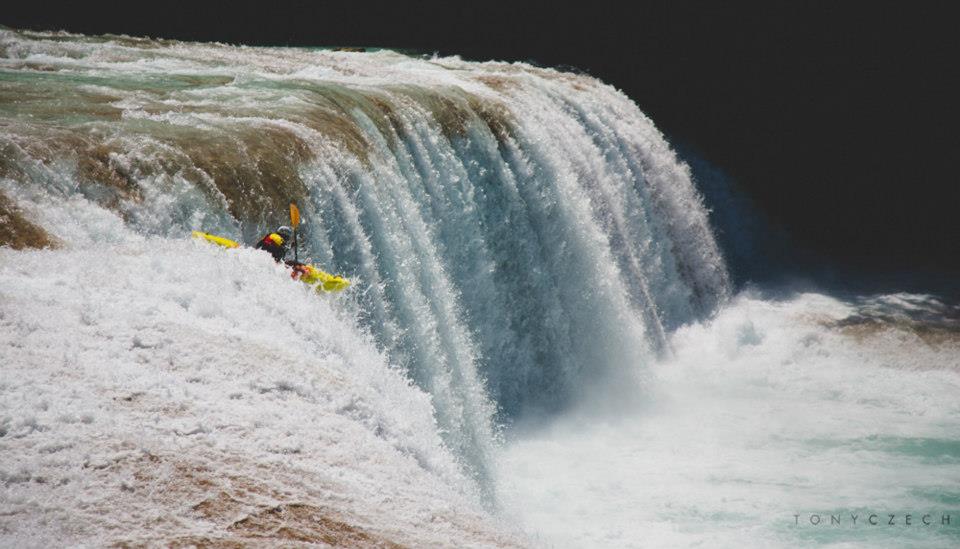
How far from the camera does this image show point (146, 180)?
22.1ft

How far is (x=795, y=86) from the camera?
22.0 metres

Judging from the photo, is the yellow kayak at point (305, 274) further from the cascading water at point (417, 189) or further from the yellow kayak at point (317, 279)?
the cascading water at point (417, 189)

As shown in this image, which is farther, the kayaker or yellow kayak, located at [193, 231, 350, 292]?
the kayaker

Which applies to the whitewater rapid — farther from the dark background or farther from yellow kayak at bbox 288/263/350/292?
the dark background

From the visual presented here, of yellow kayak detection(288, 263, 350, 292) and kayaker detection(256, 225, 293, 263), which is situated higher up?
kayaker detection(256, 225, 293, 263)

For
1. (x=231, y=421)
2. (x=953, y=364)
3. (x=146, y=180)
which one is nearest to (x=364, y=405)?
(x=231, y=421)

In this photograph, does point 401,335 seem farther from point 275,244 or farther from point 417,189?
point 417,189

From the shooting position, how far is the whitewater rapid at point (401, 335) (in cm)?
391

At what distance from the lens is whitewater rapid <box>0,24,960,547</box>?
391cm

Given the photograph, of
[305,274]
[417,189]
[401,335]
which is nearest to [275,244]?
[305,274]

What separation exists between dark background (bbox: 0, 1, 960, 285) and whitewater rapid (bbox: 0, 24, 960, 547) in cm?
388

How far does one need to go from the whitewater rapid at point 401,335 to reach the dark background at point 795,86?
3.88 metres

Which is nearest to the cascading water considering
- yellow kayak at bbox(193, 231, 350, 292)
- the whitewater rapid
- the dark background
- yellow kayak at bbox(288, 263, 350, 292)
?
the whitewater rapid

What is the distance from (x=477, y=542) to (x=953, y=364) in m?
11.3
